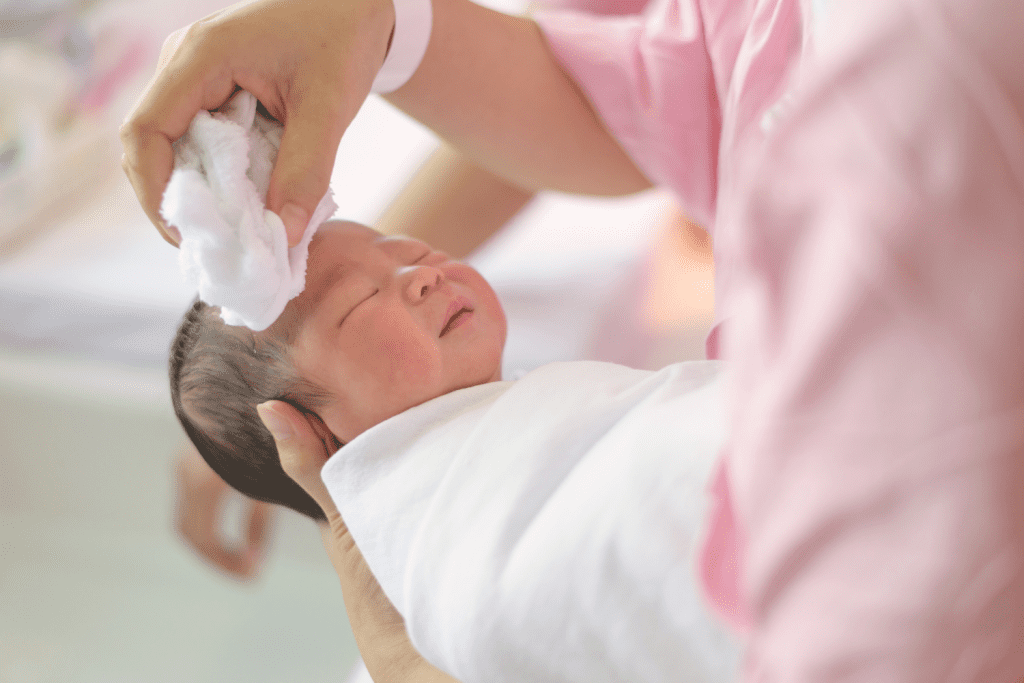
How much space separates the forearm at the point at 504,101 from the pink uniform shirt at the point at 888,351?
1.83ft

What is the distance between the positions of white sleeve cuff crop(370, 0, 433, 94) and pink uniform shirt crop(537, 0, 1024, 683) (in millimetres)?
479

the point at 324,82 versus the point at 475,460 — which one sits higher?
the point at 324,82

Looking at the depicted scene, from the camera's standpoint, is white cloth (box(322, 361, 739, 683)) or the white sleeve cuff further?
the white sleeve cuff

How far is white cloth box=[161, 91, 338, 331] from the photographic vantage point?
1.59 feet

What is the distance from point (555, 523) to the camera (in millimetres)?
494

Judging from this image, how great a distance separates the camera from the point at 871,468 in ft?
0.99

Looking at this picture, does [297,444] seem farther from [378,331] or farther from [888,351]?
[888,351]

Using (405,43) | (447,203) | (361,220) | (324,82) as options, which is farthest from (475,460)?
(361,220)

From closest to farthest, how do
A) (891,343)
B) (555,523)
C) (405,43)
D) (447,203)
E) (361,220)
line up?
(891,343)
(555,523)
(405,43)
(447,203)
(361,220)

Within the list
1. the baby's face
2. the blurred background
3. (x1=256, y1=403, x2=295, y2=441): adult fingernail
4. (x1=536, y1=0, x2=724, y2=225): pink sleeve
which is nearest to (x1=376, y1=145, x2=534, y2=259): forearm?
the blurred background

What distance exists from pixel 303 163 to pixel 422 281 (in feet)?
0.57

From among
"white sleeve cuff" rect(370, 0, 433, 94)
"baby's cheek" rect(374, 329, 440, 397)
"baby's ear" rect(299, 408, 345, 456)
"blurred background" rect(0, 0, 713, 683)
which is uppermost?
"white sleeve cuff" rect(370, 0, 433, 94)

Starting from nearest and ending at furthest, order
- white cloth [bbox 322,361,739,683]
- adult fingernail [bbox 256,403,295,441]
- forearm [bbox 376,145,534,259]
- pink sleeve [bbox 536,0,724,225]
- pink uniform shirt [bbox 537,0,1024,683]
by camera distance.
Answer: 1. pink uniform shirt [bbox 537,0,1024,683]
2. white cloth [bbox 322,361,739,683]
3. adult fingernail [bbox 256,403,295,441]
4. pink sleeve [bbox 536,0,724,225]
5. forearm [bbox 376,145,534,259]

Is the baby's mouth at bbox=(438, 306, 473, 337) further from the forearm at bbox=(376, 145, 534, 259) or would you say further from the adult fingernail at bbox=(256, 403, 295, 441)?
the forearm at bbox=(376, 145, 534, 259)
